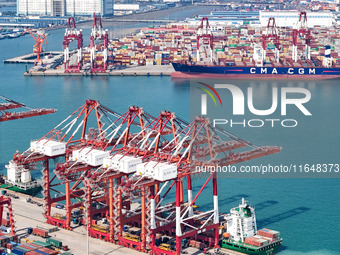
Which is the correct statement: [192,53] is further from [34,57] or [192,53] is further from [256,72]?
[34,57]

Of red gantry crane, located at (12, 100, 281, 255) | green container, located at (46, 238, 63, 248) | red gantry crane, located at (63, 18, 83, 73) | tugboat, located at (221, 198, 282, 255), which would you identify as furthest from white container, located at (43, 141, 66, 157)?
red gantry crane, located at (63, 18, 83, 73)

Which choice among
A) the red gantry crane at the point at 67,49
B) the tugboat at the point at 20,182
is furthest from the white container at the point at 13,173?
the red gantry crane at the point at 67,49

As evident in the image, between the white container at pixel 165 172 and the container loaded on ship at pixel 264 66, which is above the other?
the white container at pixel 165 172

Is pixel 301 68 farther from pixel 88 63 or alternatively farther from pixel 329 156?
pixel 329 156

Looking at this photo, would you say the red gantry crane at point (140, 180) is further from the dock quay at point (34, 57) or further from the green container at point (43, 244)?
the dock quay at point (34, 57)

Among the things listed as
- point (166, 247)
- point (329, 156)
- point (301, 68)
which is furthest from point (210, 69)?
point (166, 247)

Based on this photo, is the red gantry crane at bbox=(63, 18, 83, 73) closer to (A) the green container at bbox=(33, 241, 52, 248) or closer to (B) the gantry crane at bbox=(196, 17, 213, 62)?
(B) the gantry crane at bbox=(196, 17, 213, 62)
